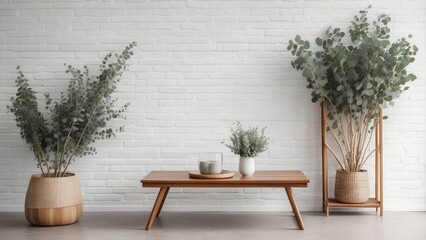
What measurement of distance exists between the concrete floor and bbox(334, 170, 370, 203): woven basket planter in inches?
7.0

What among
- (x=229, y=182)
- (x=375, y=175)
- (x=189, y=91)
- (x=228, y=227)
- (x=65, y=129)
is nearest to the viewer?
(x=229, y=182)

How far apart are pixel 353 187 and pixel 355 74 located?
103 centimetres

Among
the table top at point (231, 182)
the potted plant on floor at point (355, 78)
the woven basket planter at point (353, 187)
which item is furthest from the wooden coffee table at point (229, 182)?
the potted plant on floor at point (355, 78)

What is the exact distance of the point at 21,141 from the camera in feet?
16.8

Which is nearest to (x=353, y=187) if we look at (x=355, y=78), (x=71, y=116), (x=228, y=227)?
(x=355, y=78)

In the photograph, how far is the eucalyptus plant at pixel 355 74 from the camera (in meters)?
4.61

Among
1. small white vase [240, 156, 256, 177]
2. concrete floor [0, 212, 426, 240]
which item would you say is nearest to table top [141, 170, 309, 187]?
small white vase [240, 156, 256, 177]

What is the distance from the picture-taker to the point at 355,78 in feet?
15.2

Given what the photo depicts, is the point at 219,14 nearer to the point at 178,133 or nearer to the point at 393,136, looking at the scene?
the point at 178,133

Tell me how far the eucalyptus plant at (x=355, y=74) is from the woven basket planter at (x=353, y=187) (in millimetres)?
110

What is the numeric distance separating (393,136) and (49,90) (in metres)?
3.41

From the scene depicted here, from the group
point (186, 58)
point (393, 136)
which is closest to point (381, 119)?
point (393, 136)

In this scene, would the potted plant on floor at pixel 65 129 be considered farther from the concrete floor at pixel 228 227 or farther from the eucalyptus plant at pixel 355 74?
the eucalyptus plant at pixel 355 74

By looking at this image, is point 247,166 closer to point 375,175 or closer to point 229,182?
point 229,182
